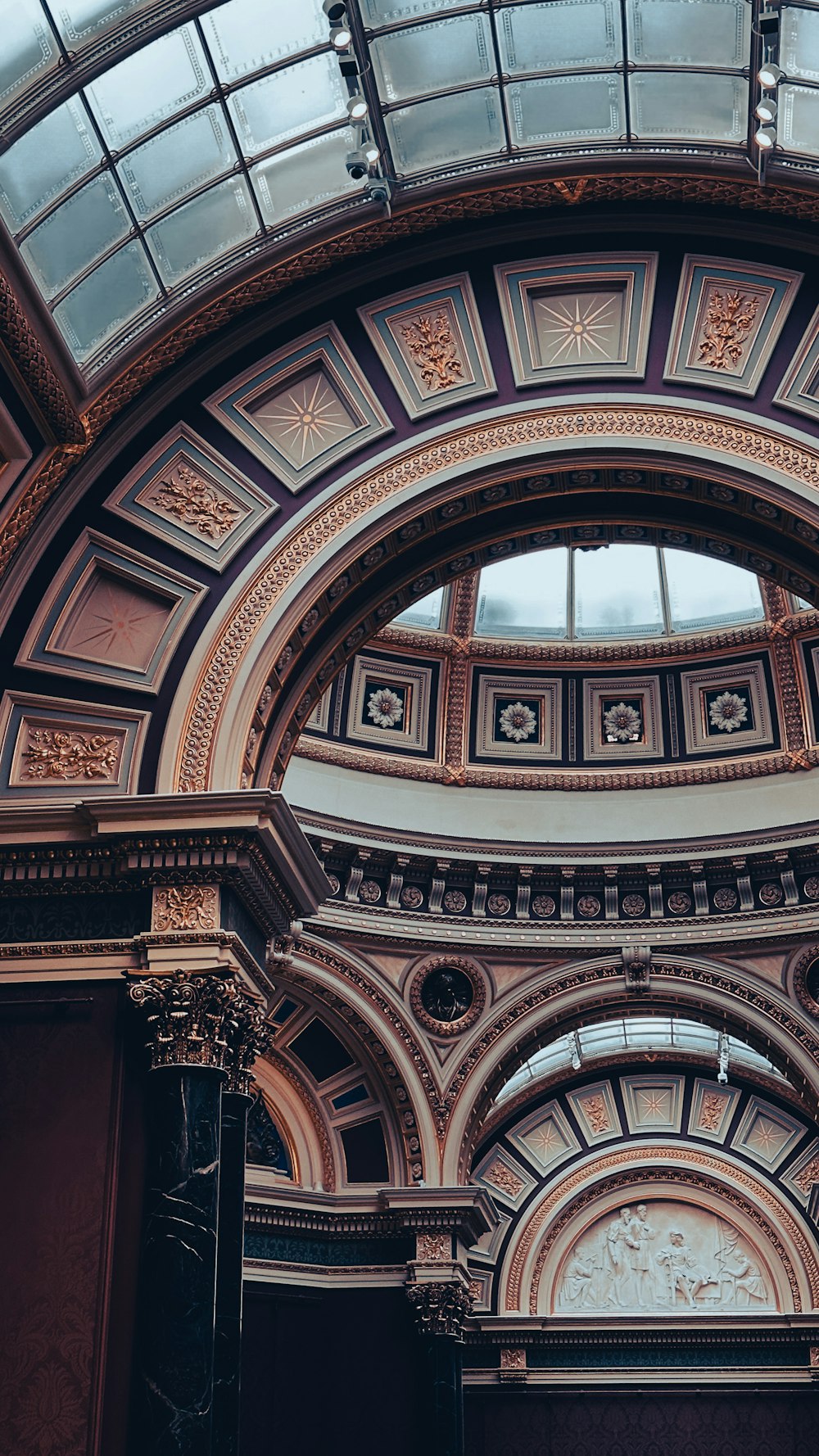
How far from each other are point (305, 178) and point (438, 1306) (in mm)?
14395

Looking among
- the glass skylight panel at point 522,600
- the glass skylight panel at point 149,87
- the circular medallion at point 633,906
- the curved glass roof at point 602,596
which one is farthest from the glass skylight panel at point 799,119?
the circular medallion at point 633,906

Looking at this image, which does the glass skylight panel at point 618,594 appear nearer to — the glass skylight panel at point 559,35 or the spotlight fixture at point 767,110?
the glass skylight panel at point 559,35

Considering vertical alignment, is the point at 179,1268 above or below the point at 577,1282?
below

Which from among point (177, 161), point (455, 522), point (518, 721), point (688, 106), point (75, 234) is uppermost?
point (518, 721)

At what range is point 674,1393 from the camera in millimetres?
28844

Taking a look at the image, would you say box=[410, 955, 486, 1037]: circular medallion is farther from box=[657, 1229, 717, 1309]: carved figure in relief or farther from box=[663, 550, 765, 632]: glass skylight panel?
box=[657, 1229, 717, 1309]: carved figure in relief

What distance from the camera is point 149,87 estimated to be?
12.0 metres

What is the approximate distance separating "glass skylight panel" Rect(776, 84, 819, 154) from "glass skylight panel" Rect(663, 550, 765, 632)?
1117 cm

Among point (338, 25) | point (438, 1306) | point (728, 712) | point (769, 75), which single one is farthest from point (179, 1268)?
point (728, 712)

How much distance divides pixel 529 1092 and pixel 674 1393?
6276 millimetres

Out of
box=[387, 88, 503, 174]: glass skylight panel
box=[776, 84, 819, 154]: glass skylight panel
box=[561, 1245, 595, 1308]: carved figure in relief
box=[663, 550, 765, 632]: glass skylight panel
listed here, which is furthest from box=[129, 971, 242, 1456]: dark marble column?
box=[561, 1245, 595, 1308]: carved figure in relief

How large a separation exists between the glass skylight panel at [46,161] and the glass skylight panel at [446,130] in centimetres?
266

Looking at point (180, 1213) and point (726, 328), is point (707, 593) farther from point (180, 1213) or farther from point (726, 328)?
point (180, 1213)

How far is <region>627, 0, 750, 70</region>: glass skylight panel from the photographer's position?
A: 12.6 m
